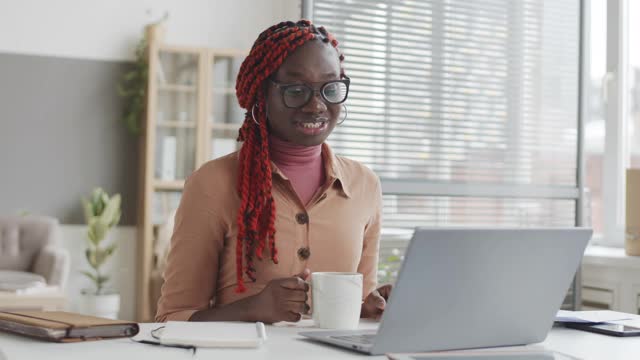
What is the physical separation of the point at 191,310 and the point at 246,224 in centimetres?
19

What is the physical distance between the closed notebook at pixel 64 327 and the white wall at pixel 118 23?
418 centimetres

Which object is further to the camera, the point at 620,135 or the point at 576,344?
the point at 620,135

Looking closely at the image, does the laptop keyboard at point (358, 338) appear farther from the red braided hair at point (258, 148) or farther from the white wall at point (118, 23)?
the white wall at point (118, 23)

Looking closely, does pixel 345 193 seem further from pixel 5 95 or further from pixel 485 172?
pixel 5 95

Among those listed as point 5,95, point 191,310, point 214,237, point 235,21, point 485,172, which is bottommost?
point 191,310

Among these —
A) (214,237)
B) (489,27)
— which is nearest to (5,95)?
(489,27)

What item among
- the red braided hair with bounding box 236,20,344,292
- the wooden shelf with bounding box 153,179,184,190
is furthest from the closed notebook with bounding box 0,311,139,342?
the wooden shelf with bounding box 153,179,184,190

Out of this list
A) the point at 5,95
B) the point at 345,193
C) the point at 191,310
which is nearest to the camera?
the point at 191,310

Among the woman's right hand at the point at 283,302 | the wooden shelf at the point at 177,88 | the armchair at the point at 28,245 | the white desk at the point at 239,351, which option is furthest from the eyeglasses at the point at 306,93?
the wooden shelf at the point at 177,88

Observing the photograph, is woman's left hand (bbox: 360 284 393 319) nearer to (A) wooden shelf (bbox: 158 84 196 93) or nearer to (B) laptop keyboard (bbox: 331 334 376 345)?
(B) laptop keyboard (bbox: 331 334 376 345)

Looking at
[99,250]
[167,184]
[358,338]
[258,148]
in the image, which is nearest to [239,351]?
[358,338]

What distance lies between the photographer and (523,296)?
1.11 m

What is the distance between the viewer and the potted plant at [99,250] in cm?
514

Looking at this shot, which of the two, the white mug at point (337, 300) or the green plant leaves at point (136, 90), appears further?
the green plant leaves at point (136, 90)
